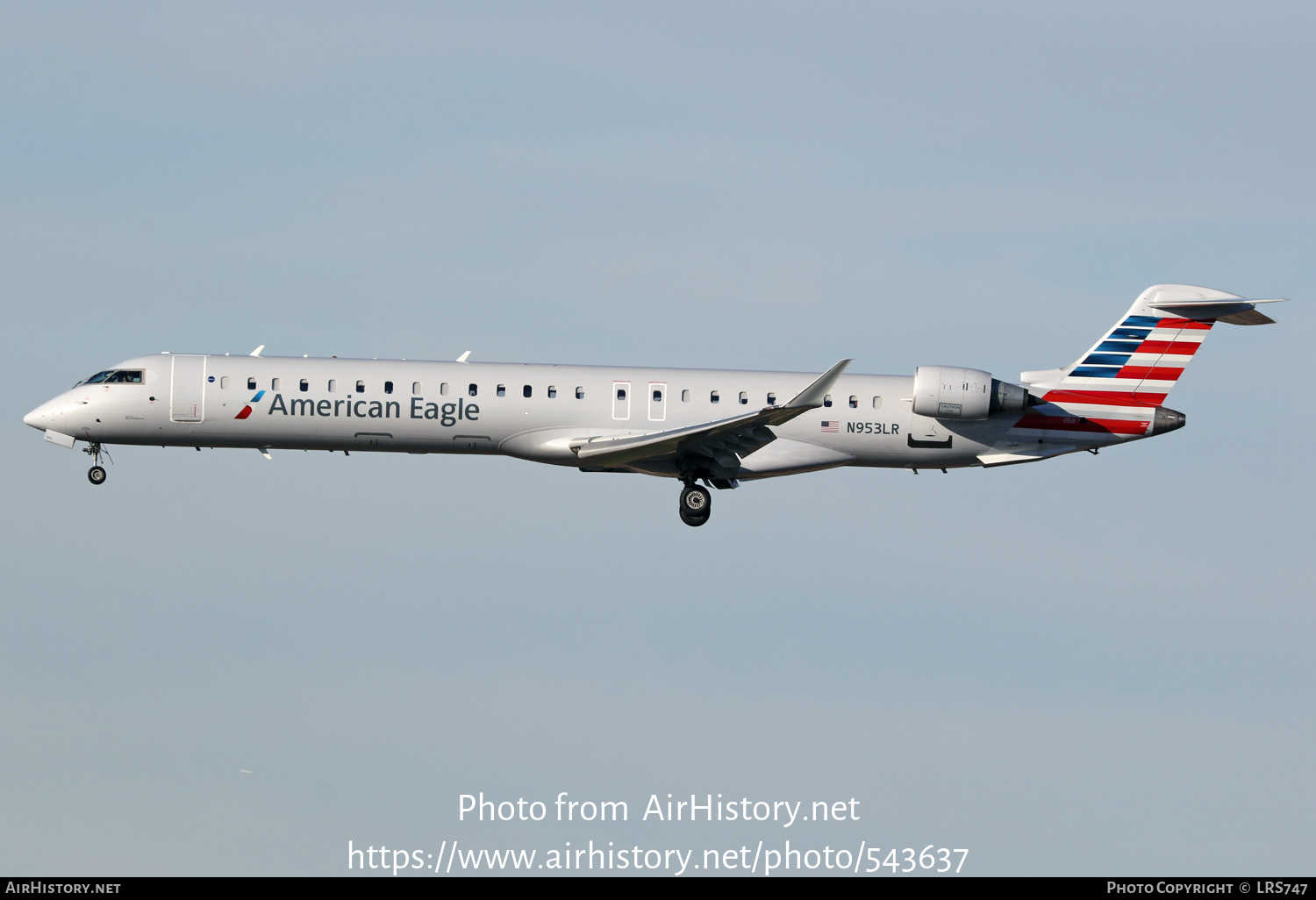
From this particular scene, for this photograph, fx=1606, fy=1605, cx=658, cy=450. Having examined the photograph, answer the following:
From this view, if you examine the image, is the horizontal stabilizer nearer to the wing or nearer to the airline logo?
the wing

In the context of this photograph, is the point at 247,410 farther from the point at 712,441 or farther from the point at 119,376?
the point at 712,441

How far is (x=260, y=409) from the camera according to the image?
36.8 metres

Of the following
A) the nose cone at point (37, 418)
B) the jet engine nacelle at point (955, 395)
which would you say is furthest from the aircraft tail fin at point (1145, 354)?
the nose cone at point (37, 418)

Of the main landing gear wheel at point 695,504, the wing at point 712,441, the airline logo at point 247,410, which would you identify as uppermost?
the airline logo at point 247,410

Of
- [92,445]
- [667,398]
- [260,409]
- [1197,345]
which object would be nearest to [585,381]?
[667,398]

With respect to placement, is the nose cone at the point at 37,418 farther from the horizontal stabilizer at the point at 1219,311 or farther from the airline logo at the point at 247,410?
the horizontal stabilizer at the point at 1219,311

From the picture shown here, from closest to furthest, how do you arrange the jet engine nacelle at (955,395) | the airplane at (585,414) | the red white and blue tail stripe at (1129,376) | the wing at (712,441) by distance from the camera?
the wing at (712,441) → the airplane at (585,414) → the jet engine nacelle at (955,395) → the red white and blue tail stripe at (1129,376)

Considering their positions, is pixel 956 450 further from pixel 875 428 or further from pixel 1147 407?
pixel 1147 407

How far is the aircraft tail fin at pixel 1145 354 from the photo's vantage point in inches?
1528

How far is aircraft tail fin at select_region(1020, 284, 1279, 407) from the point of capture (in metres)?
38.8

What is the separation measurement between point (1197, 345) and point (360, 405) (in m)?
20.2

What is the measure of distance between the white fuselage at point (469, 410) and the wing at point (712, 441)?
1.81 feet

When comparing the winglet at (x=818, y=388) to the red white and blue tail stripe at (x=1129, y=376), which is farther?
the red white and blue tail stripe at (x=1129, y=376)

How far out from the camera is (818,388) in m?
34.3
